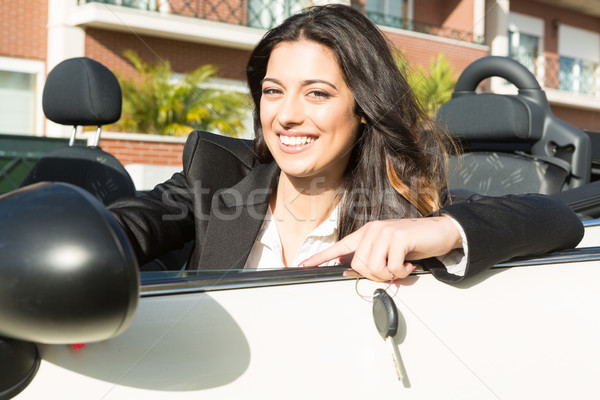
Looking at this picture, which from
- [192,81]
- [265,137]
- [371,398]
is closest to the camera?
[371,398]

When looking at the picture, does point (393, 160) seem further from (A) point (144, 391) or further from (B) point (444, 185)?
(A) point (144, 391)

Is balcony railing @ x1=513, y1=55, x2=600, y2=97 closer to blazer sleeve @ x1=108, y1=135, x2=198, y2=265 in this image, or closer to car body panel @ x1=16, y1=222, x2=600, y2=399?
blazer sleeve @ x1=108, y1=135, x2=198, y2=265

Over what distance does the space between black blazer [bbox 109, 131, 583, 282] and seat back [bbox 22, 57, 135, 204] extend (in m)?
0.64

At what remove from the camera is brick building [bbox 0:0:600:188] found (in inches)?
443

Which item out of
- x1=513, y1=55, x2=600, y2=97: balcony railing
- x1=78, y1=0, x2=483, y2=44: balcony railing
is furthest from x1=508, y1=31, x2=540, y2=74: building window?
x1=78, y1=0, x2=483, y2=44: balcony railing

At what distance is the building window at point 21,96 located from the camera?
11516 millimetres

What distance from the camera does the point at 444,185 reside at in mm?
1874

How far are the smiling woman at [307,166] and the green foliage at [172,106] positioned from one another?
8.73 metres

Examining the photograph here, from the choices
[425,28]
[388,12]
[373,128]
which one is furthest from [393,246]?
[425,28]

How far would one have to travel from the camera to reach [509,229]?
1.26 m

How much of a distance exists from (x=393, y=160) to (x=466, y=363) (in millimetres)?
987

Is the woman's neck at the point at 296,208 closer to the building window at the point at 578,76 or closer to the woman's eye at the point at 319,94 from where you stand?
the woman's eye at the point at 319,94

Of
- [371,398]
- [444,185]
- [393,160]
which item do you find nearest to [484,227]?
[371,398]

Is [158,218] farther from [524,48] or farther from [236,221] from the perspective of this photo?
[524,48]
